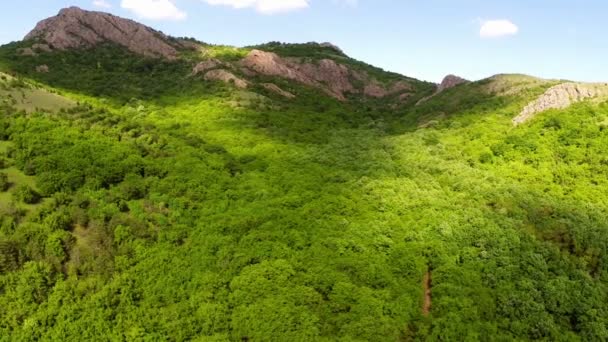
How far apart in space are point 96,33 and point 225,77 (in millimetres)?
50485

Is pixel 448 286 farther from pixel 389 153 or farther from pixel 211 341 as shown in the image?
pixel 389 153

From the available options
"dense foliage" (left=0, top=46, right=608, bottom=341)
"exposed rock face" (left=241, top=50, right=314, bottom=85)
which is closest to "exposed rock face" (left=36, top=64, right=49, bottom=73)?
"dense foliage" (left=0, top=46, right=608, bottom=341)

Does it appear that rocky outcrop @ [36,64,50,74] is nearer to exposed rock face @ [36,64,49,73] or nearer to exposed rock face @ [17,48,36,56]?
exposed rock face @ [36,64,49,73]

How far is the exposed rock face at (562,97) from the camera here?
286ft

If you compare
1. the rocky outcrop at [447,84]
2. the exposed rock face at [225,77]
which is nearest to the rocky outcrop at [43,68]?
the exposed rock face at [225,77]

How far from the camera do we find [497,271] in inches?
2018

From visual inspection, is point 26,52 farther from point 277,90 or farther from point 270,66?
point 277,90

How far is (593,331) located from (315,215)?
31935 mm

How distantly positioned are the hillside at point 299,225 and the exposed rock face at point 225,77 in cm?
2303

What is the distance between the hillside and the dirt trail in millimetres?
271

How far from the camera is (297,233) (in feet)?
185

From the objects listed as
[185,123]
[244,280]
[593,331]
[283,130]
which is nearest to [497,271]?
[593,331]

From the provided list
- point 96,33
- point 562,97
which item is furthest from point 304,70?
point 562,97

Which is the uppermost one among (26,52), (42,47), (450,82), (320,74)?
(450,82)
